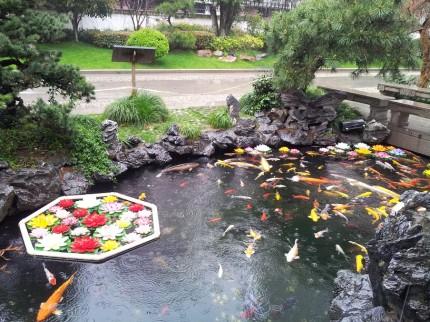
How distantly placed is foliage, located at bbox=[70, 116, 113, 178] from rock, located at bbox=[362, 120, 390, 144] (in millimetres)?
7992

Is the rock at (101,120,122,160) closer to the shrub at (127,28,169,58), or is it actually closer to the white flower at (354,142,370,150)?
the white flower at (354,142,370,150)

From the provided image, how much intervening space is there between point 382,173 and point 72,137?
7.73m

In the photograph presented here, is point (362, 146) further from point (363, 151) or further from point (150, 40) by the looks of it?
point (150, 40)

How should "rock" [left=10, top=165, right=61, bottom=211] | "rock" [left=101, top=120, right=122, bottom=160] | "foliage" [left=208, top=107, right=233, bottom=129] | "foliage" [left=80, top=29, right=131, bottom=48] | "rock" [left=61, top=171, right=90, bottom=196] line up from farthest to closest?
"foliage" [left=80, top=29, right=131, bottom=48] < "foliage" [left=208, top=107, right=233, bottom=129] < "rock" [left=101, top=120, right=122, bottom=160] < "rock" [left=61, top=171, right=90, bottom=196] < "rock" [left=10, top=165, right=61, bottom=211]

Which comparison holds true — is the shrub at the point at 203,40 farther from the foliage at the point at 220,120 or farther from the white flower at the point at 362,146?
the white flower at the point at 362,146

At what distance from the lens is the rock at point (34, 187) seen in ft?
25.9

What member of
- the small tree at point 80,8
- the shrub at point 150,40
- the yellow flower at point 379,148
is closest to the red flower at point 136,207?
the yellow flower at point 379,148

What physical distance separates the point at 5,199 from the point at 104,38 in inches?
653

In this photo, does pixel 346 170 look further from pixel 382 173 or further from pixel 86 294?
pixel 86 294

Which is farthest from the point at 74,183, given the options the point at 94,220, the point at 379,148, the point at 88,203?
the point at 379,148

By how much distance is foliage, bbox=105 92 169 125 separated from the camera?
37.3 feet

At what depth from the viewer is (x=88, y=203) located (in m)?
7.36

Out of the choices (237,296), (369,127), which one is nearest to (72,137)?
(237,296)

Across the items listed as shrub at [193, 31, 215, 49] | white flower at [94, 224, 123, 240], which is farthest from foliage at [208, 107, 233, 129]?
shrub at [193, 31, 215, 49]
